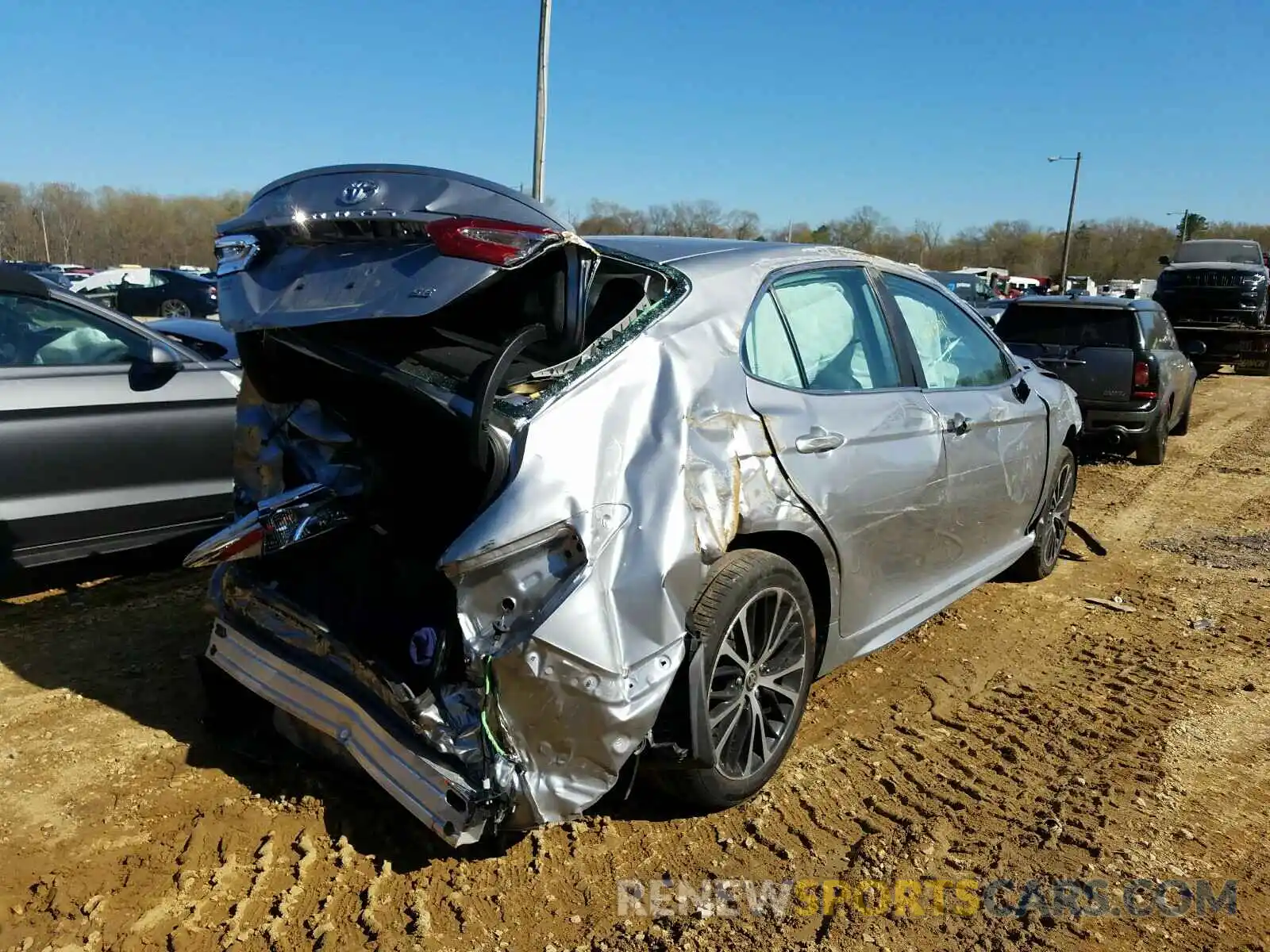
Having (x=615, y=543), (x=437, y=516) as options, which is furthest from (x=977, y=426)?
(x=437, y=516)

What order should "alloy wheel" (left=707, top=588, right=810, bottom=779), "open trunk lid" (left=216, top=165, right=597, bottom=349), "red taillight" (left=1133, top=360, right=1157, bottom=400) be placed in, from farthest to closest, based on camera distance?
1. "red taillight" (left=1133, top=360, right=1157, bottom=400)
2. "alloy wheel" (left=707, top=588, right=810, bottom=779)
3. "open trunk lid" (left=216, top=165, right=597, bottom=349)

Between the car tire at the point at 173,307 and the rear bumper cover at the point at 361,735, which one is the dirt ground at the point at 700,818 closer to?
the rear bumper cover at the point at 361,735

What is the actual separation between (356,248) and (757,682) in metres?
1.77

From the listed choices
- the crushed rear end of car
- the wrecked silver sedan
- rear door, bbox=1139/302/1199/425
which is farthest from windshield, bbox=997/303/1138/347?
the crushed rear end of car

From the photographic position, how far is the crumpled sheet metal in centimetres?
235

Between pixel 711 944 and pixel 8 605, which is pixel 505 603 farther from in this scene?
pixel 8 605

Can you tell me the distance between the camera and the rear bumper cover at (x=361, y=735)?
2322 millimetres

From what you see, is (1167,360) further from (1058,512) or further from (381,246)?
(381,246)

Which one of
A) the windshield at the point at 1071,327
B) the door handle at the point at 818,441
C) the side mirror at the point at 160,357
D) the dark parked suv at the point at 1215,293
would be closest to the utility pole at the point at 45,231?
the dark parked suv at the point at 1215,293

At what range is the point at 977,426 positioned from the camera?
4094 millimetres

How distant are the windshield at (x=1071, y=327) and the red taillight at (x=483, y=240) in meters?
7.35

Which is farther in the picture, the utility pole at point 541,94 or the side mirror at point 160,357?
the utility pole at point 541,94

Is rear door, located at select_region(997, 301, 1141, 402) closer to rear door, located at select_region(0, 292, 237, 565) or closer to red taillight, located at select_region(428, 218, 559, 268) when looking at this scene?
rear door, located at select_region(0, 292, 237, 565)

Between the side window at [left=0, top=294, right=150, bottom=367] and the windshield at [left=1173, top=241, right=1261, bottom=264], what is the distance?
21760 millimetres
